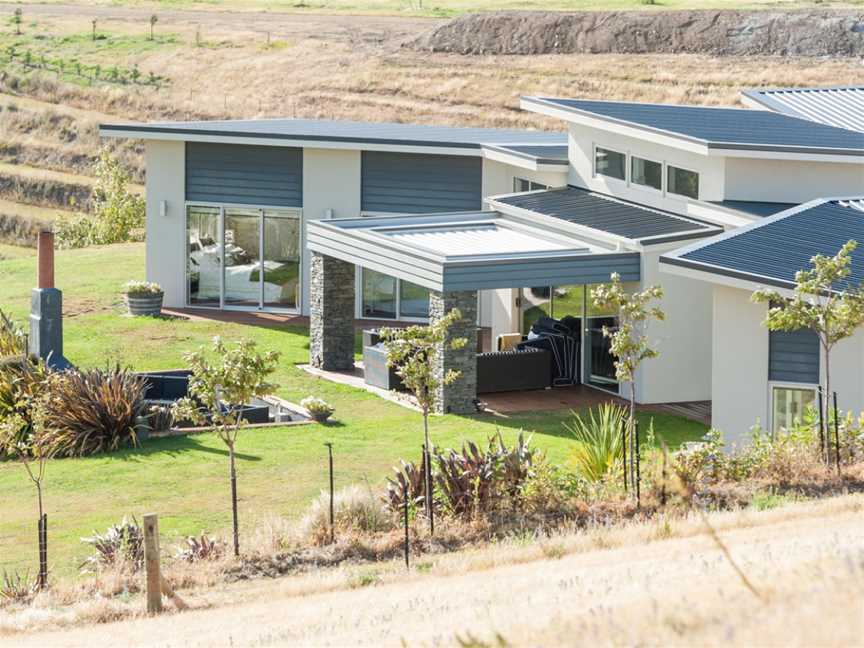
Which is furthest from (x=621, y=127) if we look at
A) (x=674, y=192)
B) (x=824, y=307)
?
(x=824, y=307)

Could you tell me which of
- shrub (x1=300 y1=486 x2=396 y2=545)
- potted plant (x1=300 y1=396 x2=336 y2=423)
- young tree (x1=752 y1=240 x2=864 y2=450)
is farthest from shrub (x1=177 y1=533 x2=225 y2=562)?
young tree (x1=752 y1=240 x2=864 y2=450)

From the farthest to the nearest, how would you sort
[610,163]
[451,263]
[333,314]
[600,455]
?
[610,163] < [333,314] < [451,263] < [600,455]

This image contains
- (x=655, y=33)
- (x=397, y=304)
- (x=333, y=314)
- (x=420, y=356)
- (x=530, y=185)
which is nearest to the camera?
(x=420, y=356)

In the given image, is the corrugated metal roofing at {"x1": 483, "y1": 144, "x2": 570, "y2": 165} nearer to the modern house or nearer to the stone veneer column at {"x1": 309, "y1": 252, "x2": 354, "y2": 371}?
the modern house

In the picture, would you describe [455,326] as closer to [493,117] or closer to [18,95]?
[493,117]

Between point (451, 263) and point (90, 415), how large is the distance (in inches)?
257

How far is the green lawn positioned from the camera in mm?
21922

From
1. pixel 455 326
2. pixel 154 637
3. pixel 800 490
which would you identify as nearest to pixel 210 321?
pixel 455 326

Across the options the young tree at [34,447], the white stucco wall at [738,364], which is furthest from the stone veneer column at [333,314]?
the white stucco wall at [738,364]

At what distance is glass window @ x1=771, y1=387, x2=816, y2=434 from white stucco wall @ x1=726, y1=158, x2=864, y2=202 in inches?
235

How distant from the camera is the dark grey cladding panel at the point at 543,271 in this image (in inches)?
1098

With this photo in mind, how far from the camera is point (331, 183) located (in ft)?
122

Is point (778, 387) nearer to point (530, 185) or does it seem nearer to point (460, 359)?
point (460, 359)

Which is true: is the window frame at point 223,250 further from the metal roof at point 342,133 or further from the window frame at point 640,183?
the window frame at point 640,183
